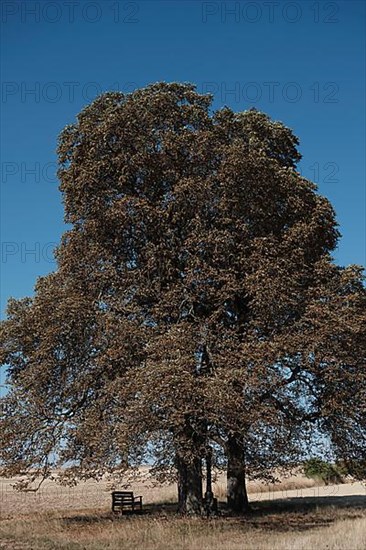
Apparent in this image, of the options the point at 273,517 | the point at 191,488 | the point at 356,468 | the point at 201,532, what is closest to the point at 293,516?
the point at 273,517

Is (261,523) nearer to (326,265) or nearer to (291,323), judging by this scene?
(291,323)

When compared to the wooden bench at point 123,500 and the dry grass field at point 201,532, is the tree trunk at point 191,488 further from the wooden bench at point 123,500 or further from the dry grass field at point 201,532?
the wooden bench at point 123,500

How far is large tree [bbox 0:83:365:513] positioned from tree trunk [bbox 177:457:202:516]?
0.09m

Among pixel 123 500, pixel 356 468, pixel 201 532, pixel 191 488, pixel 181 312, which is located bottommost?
pixel 201 532

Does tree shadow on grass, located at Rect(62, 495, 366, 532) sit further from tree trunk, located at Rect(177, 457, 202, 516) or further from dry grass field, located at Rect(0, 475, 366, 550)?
tree trunk, located at Rect(177, 457, 202, 516)

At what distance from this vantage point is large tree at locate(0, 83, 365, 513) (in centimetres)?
2017

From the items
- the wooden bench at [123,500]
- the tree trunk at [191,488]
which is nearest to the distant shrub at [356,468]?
the tree trunk at [191,488]

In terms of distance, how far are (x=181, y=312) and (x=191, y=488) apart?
6.46m

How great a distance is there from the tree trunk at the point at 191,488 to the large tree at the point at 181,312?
9 centimetres

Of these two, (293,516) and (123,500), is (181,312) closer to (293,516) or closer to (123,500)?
(293,516)

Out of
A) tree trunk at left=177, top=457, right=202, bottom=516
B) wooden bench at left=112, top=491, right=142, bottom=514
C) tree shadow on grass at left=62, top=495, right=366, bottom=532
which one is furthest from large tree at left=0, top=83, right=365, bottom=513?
wooden bench at left=112, top=491, right=142, bottom=514

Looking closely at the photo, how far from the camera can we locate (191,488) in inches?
938

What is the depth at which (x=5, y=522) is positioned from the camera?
84.2 feet

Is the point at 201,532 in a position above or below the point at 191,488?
below
